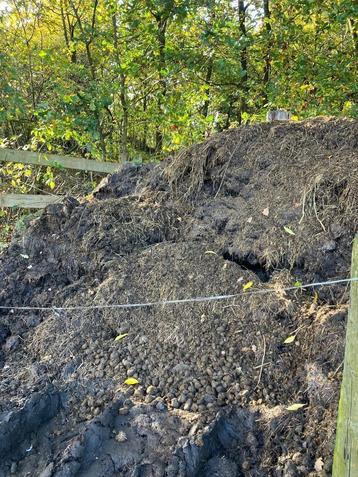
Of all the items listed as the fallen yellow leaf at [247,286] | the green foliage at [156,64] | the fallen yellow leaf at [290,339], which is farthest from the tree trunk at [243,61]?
the fallen yellow leaf at [290,339]

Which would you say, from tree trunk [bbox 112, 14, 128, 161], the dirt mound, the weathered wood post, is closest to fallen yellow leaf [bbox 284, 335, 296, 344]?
the dirt mound

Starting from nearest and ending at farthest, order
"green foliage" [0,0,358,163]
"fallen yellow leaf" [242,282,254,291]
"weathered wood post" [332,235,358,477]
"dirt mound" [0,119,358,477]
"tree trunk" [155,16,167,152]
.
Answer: "weathered wood post" [332,235,358,477] → "dirt mound" [0,119,358,477] → "fallen yellow leaf" [242,282,254,291] → "green foliage" [0,0,358,163] → "tree trunk" [155,16,167,152]

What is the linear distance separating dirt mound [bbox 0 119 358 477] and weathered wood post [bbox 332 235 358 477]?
596 mm

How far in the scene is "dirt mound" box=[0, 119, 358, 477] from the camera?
2.52 meters

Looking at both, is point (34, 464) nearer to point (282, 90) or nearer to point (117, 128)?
point (117, 128)

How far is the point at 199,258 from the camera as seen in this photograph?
3846 millimetres

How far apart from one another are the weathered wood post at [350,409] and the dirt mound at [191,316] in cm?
60

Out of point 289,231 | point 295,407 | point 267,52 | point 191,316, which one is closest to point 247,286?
point 191,316

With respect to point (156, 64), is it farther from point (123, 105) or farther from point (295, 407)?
point (295, 407)

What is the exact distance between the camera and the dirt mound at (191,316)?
2516 millimetres

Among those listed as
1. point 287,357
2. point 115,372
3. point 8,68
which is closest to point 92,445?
point 115,372

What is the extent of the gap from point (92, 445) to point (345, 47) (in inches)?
354

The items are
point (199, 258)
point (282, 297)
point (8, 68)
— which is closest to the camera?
point (282, 297)

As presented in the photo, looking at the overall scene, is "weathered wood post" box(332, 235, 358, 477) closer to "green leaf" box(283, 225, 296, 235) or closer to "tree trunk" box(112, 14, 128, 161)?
"green leaf" box(283, 225, 296, 235)
